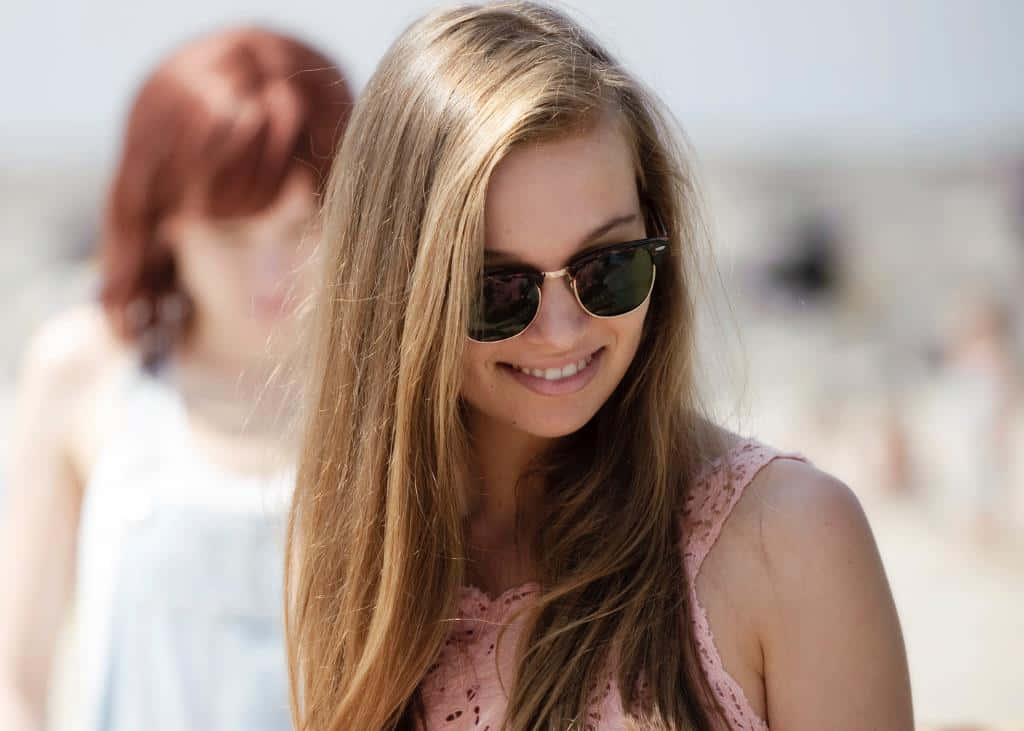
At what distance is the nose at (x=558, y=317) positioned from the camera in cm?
157

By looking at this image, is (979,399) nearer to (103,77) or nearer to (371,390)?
(371,390)

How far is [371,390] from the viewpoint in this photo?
1713 mm

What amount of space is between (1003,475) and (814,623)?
24.2 ft

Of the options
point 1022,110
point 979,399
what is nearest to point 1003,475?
point 979,399

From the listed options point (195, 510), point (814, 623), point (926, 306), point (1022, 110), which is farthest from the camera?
point (1022, 110)

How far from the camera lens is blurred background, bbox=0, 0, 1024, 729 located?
7.93 metres

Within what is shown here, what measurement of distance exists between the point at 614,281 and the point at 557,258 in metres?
0.08

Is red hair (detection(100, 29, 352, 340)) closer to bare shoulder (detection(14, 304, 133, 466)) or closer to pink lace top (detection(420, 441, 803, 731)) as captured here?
bare shoulder (detection(14, 304, 133, 466))

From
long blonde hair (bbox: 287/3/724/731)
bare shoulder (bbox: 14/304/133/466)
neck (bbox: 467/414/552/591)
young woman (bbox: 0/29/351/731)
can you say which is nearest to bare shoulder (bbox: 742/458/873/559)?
long blonde hair (bbox: 287/3/724/731)

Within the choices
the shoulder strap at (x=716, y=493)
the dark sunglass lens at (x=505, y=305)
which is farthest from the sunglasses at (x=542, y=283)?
the shoulder strap at (x=716, y=493)

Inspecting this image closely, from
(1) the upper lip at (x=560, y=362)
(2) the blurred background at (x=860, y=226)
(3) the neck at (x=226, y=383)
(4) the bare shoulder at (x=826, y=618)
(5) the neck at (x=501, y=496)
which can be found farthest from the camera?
(2) the blurred background at (x=860, y=226)

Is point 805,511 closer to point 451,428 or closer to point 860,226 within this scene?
point 451,428

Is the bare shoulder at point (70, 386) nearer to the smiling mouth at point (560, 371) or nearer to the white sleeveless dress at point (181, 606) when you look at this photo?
the white sleeveless dress at point (181, 606)

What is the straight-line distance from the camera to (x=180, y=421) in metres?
2.62
